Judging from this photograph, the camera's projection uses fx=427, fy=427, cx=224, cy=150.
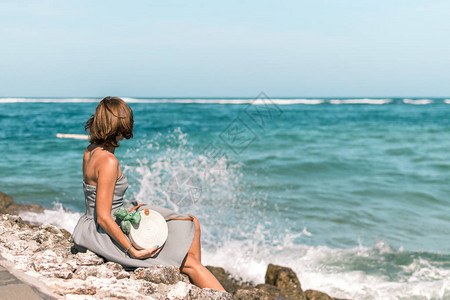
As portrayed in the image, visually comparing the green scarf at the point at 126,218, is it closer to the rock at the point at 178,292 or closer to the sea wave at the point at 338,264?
the rock at the point at 178,292

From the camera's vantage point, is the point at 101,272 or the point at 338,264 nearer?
the point at 101,272

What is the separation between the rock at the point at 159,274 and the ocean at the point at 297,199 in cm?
281

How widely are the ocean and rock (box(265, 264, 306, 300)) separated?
0.81m

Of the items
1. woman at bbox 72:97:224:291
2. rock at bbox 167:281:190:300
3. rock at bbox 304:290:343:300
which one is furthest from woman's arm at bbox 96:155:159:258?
rock at bbox 304:290:343:300

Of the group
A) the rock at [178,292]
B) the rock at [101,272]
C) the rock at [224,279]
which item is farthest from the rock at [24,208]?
the rock at [178,292]

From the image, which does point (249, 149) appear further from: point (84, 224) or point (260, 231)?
point (84, 224)

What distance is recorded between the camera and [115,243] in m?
2.86

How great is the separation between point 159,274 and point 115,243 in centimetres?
37

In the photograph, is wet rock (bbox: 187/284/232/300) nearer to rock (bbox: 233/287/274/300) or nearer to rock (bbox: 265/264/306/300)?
rock (bbox: 233/287/274/300)

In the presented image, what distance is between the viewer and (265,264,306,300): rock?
4531 millimetres

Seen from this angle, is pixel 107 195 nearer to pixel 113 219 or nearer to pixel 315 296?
pixel 113 219

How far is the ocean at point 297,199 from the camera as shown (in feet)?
19.1

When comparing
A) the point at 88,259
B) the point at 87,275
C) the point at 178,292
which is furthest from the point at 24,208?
the point at 178,292

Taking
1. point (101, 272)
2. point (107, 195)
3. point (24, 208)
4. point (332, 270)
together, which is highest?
point (107, 195)
